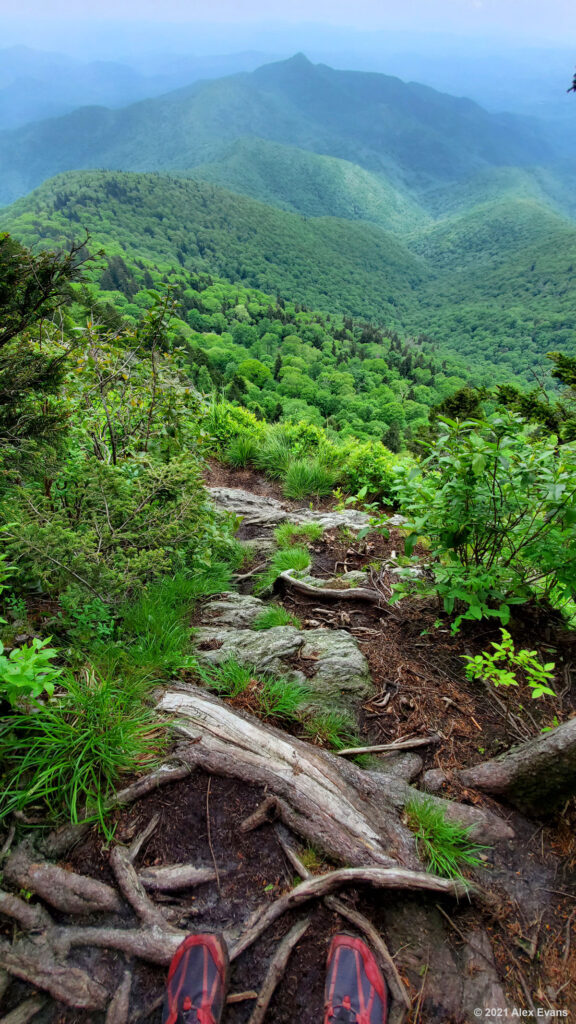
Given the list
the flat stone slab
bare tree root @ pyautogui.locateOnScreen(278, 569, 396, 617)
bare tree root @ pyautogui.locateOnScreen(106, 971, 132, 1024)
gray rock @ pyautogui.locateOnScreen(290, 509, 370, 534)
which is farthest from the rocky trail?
the flat stone slab

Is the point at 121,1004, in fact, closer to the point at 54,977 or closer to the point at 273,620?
the point at 54,977

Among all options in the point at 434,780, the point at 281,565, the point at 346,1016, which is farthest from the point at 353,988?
the point at 281,565

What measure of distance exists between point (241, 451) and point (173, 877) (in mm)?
7062

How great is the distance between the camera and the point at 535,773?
242 centimetres

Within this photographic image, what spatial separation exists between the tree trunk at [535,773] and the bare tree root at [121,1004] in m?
1.94

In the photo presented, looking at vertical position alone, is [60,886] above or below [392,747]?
above

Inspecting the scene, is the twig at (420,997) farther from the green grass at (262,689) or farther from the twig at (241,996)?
the green grass at (262,689)

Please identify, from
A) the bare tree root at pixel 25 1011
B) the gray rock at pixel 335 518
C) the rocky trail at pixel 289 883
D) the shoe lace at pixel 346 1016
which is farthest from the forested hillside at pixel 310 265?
the bare tree root at pixel 25 1011

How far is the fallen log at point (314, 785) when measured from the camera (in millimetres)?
2314

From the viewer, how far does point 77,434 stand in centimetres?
412

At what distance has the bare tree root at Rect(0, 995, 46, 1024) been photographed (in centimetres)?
171

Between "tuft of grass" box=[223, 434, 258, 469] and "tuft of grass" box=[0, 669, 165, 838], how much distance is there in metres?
6.29

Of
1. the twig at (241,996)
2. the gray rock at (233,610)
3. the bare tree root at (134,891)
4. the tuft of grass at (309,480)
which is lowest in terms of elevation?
the tuft of grass at (309,480)

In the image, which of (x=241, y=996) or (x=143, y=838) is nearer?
(x=241, y=996)
